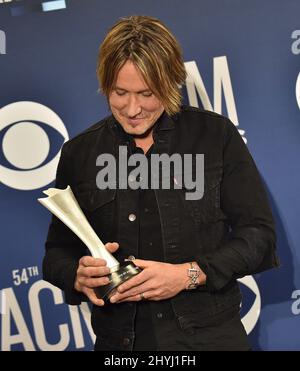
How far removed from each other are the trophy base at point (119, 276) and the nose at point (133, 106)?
320 millimetres

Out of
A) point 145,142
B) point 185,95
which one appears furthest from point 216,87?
point 145,142

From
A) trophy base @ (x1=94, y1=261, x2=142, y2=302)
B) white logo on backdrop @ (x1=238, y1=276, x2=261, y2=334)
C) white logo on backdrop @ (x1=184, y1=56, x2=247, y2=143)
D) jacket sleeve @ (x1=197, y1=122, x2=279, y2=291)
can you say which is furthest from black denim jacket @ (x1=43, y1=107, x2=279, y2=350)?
white logo on backdrop @ (x1=238, y1=276, x2=261, y2=334)

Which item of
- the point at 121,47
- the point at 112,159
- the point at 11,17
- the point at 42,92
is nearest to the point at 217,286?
the point at 112,159

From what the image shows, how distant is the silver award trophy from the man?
0.06ft

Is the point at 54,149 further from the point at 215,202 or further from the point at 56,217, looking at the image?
the point at 215,202

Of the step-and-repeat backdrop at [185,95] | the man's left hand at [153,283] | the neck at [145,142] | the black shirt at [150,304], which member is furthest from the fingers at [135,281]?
the step-and-repeat backdrop at [185,95]


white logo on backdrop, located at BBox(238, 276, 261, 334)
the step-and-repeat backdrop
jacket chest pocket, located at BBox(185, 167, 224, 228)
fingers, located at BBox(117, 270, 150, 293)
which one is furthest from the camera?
white logo on backdrop, located at BBox(238, 276, 261, 334)

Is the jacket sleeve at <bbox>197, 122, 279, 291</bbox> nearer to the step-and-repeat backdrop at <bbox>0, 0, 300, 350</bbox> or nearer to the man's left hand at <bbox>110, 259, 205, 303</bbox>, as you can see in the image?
the man's left hand at <bbox>110, 259, 205, 303</bbox>

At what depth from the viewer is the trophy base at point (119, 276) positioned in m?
1.32

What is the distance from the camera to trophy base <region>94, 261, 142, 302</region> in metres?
1.32

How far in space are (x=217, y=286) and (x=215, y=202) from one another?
7.7 inches
